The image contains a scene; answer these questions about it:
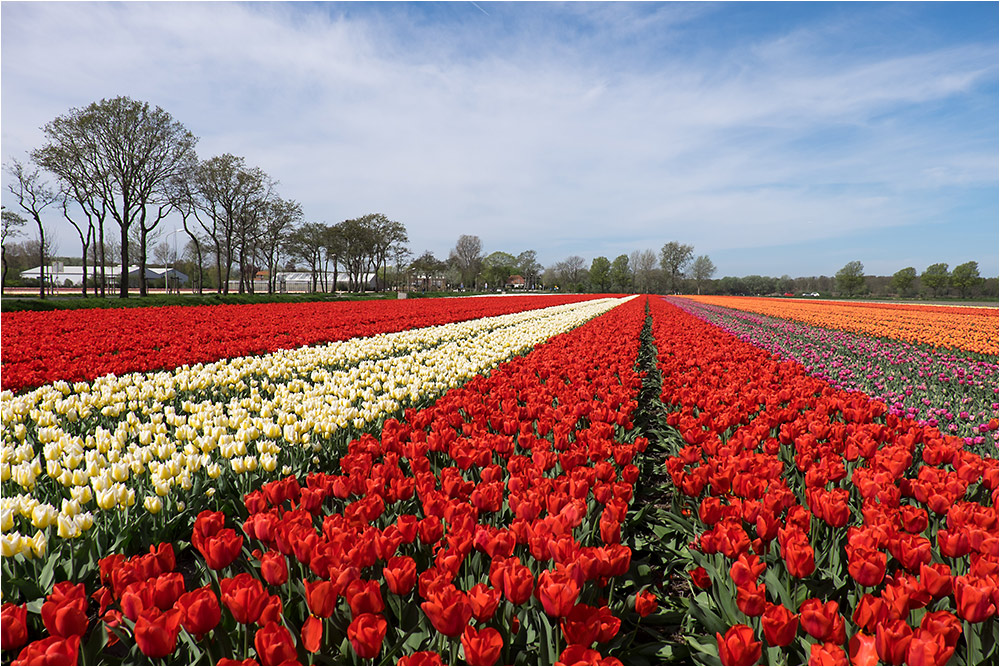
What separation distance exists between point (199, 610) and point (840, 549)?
7.67ft

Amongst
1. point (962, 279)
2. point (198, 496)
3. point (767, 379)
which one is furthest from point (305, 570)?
point (962, 279)

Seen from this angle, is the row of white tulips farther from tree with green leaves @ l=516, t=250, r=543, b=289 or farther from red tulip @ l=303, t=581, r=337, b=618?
→ tree with green leaves @ l=516, t=250, r=543, b=289

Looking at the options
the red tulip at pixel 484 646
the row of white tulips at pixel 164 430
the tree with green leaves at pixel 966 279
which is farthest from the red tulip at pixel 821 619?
the tree with green leaves at pixel 966 279

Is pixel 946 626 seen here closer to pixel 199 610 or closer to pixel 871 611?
pixel 871 611

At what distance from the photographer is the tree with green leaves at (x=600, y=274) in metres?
101

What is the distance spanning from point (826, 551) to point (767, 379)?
3.12 m

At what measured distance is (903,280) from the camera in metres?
71.9

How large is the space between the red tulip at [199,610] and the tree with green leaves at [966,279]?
84327 mm

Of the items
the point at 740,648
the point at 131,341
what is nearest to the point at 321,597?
the point at 740,648

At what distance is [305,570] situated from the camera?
1896mm

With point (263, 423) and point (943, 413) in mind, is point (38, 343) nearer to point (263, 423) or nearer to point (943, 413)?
point (263, 423)

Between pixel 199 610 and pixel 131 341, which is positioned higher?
pixel 131 341

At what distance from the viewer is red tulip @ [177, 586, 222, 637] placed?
4.39 ft

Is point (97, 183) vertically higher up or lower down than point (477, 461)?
higher up
